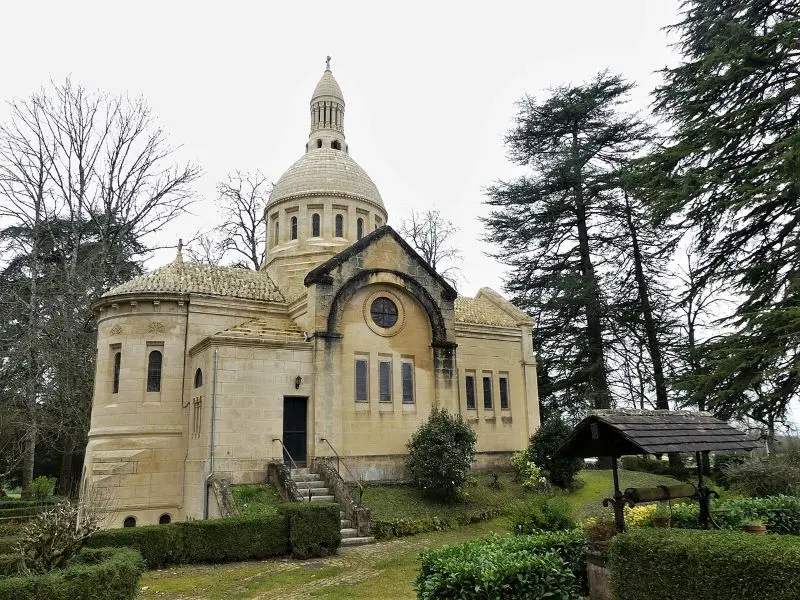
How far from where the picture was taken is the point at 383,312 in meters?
23.2

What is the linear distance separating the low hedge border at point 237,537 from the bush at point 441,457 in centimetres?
532

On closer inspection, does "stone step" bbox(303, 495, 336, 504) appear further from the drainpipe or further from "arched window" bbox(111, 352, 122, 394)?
"arched window" bbox(111, 352, 122, 394)

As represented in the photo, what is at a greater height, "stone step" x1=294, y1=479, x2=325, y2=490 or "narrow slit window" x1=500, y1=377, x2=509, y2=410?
"narrow slit window" x1=500, y1=377, x2=509, y2=410

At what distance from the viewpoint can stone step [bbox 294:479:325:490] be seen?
18.5 metres

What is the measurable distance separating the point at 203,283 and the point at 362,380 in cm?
773

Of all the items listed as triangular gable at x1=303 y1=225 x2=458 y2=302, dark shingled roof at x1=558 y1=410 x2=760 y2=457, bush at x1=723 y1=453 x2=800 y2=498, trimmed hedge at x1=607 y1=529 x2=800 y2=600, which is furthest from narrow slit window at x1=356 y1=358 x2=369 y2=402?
trimmed hedge at x1=607 y1=529 x2=800 y2=600

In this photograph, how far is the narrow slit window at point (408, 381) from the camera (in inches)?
904

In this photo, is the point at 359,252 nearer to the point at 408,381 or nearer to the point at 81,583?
the point at 408,381

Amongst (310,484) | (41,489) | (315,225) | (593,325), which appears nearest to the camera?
(310,484)

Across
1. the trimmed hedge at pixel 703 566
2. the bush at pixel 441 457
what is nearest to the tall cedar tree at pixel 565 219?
the bush at pixel 441 457

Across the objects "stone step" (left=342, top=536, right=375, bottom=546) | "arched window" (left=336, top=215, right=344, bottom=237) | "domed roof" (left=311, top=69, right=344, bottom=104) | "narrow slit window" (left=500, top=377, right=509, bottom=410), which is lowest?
"stone step" (left=342, top=536, right=375, bottom=546)

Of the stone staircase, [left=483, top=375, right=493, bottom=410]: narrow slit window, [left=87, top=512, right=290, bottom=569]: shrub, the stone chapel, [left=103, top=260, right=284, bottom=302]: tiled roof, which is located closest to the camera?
[left=87, top=512, right=290, bottom=569]: shrub

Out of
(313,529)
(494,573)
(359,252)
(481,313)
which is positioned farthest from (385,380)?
(494,573)

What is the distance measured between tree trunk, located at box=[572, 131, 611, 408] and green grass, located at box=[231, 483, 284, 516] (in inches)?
666
